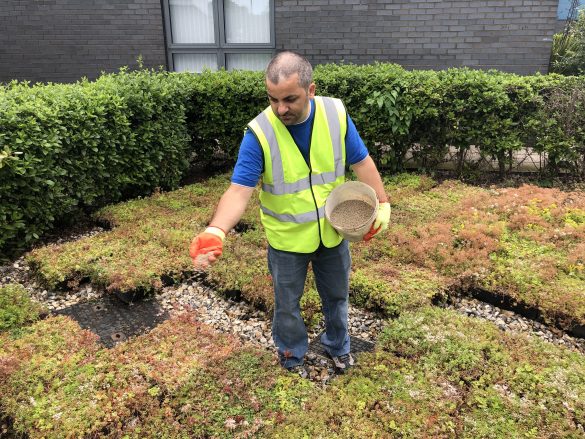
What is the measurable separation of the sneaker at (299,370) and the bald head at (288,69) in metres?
1.79

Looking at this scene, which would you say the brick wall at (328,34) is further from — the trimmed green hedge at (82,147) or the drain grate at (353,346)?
the drain grate at (353,346)

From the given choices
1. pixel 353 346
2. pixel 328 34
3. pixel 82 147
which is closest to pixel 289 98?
pixel 353 346

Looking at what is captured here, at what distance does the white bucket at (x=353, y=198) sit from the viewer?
2.69 meters

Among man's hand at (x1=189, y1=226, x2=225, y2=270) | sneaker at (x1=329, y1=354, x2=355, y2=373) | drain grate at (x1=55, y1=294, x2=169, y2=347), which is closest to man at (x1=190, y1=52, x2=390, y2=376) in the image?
man's hand at (x1=189, y1=226, x2=225, y2=270)

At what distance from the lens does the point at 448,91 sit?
258 inches

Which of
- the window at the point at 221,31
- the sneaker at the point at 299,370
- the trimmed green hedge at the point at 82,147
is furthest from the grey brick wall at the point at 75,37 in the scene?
the sneaker at the point at 299,370

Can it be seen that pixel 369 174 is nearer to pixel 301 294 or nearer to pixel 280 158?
pixel 280 158

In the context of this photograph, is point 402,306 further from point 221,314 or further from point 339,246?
point 221,314

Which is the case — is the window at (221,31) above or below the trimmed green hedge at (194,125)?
above

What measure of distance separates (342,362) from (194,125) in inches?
189

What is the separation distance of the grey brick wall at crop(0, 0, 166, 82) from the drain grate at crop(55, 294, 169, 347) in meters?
6.21

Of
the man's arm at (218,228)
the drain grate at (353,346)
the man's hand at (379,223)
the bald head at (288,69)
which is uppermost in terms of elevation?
the bald head at (288,69)

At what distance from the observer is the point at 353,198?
9.52 feet

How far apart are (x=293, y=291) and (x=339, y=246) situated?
38 centimetres
